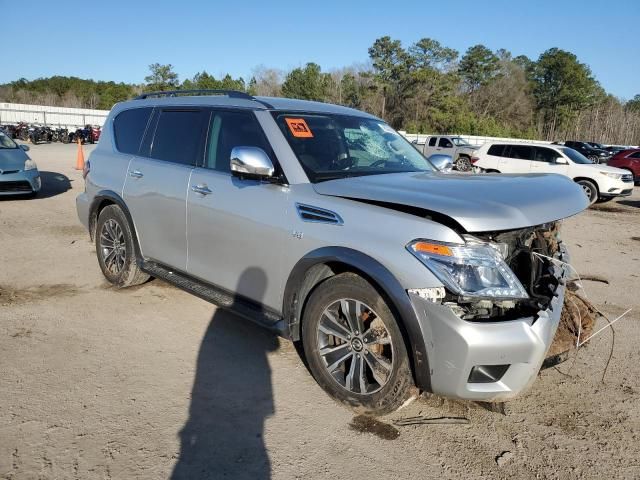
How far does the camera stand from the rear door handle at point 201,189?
3965 millimetres

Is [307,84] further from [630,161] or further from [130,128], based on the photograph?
[130,128]

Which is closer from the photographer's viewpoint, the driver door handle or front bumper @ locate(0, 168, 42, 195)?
the driver door handle

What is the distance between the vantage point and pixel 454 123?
60.9 metres

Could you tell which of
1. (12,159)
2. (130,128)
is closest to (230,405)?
(130,128)

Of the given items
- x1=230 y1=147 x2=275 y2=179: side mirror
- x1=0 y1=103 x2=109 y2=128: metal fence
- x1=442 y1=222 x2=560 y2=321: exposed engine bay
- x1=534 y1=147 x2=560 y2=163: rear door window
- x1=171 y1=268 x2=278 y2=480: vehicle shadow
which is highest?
x1=0 y1=103 x2=109 y2=128: metal fence

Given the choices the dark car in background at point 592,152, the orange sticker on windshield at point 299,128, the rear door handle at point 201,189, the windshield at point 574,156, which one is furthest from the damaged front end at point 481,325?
the dark car in background at point 592,152

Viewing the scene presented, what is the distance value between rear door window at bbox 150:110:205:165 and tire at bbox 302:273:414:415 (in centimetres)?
187

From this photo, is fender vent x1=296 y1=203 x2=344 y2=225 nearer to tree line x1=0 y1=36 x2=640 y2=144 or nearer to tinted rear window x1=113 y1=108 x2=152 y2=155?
tinted rear window x1=113 y1=108 x2=152 y2=155

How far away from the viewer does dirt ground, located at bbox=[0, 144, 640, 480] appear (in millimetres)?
2682

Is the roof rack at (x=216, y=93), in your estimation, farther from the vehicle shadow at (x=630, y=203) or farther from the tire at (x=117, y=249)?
the vehicle shadow at (x=630, y=203)

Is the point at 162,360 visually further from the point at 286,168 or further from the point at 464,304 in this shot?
the point at 464,304

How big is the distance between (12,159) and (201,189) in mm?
8505

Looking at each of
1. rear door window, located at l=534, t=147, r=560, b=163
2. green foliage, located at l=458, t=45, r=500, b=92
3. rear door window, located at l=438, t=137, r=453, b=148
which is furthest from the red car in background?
green foliage, located at l=458, t=45, r=500, b=92

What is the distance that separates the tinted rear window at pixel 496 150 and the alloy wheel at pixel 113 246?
50.1ft
